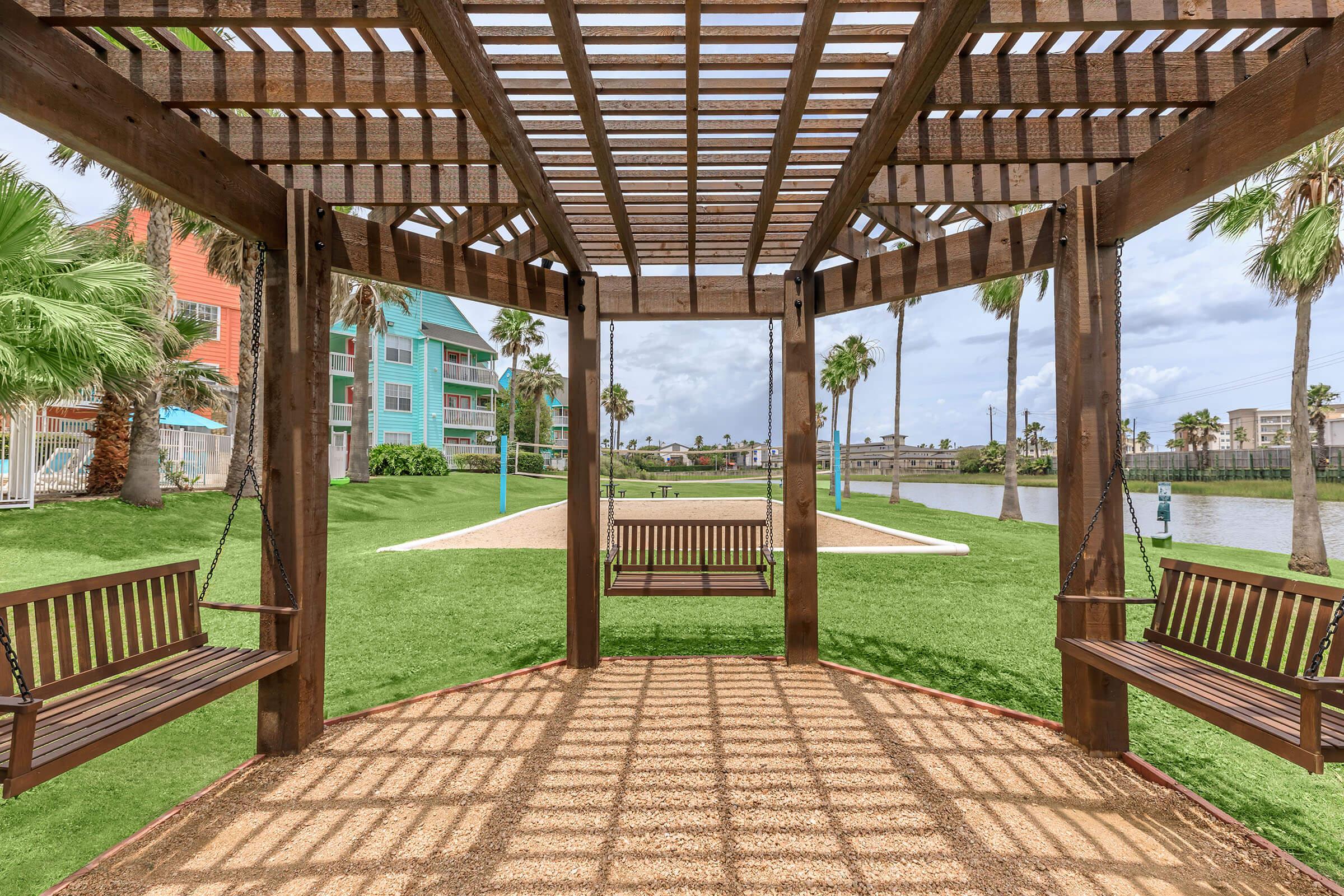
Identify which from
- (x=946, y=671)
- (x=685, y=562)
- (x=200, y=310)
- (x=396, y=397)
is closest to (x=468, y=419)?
(x=396, y=397)

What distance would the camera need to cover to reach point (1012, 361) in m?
18.3

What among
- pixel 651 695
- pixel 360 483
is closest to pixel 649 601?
pixel 651 695

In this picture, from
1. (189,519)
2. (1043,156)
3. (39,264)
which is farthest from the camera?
(189,519)

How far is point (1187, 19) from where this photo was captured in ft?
8.73

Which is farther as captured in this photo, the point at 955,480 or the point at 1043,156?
the point at 955,480

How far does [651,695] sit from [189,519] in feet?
36.6

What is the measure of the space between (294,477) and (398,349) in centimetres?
2939

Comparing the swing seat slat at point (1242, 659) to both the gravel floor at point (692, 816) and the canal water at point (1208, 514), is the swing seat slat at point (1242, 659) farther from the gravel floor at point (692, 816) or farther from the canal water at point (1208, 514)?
the canal water at point (1208, 514)

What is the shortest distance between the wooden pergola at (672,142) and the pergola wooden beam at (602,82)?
12mm

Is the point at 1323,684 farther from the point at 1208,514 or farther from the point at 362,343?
the point at 1208,514

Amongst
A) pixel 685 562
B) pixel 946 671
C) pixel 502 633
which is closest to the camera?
pixel 946 671

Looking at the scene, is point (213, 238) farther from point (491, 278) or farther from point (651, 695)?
point (651, 695)

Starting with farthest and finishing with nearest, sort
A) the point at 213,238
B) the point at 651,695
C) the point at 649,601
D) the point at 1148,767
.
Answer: the point at 213,238 → the point at 649,601 → the point at 651,695 → the point at 1148,767

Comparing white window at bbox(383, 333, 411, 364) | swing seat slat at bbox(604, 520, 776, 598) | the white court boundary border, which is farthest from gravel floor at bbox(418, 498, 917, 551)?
white window at bbox(383, 333, 411, 364)
